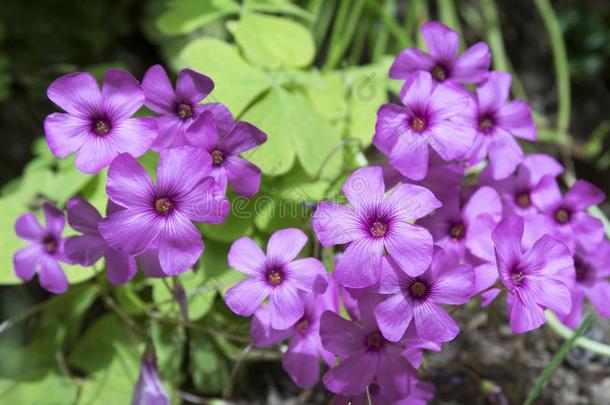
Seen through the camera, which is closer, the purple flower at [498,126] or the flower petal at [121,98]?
the flower petal at [121,98]

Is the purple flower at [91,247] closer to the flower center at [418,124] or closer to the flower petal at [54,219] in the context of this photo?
the flower petal at [54,219]

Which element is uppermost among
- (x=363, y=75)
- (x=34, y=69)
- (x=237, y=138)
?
(x=237, y=138)

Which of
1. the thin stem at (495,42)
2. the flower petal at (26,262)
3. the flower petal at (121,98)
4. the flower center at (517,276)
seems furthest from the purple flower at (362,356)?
the thin stem at (495,42)

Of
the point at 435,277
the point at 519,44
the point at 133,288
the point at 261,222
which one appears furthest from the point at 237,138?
the point at 519,44

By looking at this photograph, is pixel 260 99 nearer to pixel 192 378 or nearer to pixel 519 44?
pixel 192 378

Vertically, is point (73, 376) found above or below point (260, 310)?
below

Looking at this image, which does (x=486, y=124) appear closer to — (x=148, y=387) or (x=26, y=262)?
(x=148, y=387)

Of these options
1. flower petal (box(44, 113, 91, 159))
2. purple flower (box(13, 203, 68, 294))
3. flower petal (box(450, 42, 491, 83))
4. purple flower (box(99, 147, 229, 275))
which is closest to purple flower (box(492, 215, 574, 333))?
flower petal (box(450, 42, 491, 83))
